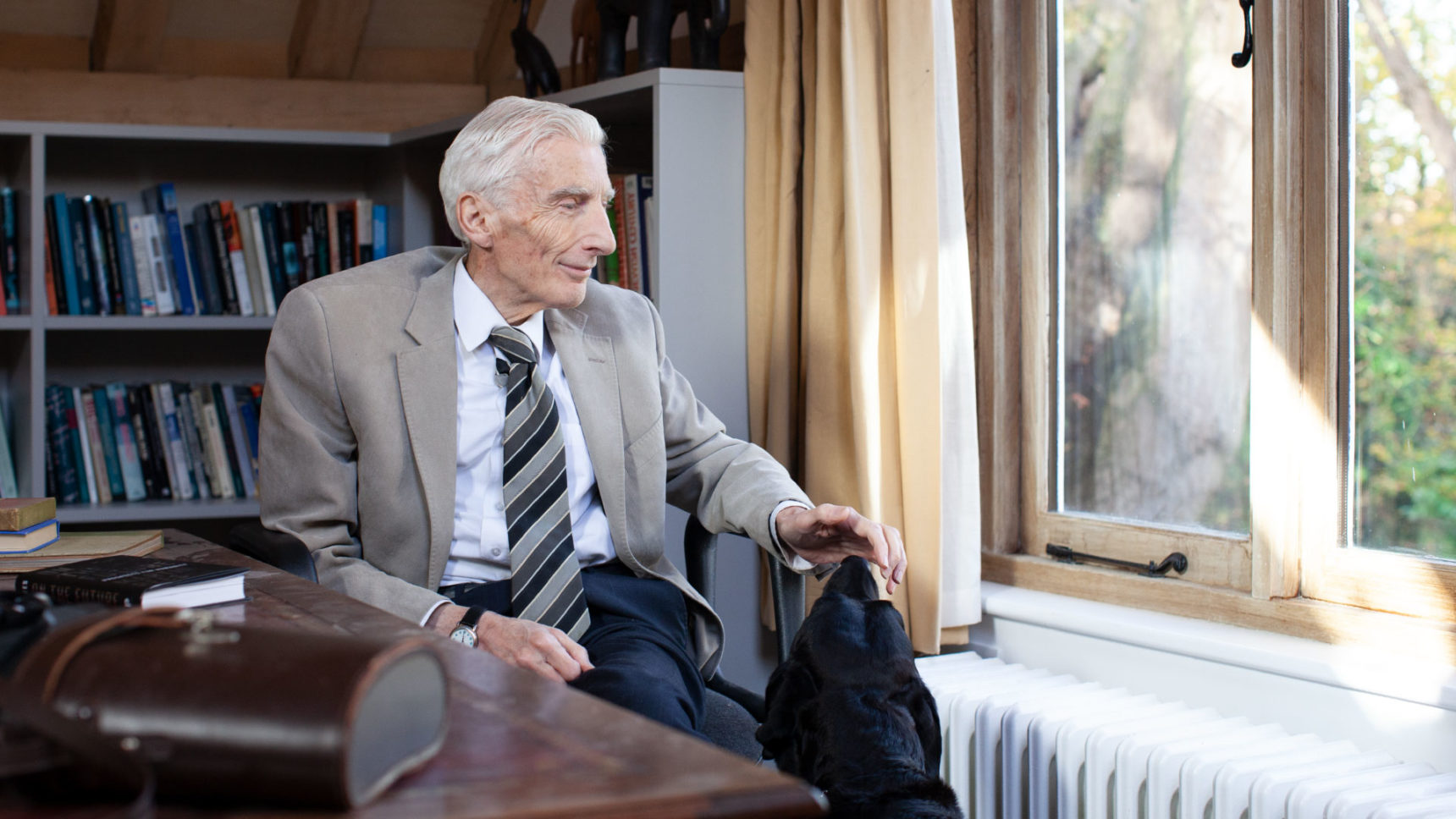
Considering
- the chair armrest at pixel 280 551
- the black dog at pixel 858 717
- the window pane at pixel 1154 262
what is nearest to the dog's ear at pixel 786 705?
the black dog at pixel 858 717

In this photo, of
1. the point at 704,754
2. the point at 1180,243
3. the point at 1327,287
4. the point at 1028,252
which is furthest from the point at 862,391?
the point at 704,754

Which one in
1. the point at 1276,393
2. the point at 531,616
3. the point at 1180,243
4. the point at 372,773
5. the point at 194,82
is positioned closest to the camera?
the point at 372,773

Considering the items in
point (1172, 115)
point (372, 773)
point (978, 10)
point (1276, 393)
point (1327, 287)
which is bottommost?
point (372, 773)

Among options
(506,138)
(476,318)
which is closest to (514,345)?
(476,318)

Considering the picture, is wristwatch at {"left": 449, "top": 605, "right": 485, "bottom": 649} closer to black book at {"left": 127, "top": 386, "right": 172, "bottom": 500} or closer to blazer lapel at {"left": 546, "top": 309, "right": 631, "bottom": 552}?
blazer lapel at {"left": 546, "top": 309, "right": 631, "bottom": 552}

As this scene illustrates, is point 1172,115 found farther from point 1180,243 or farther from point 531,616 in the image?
point 531,616

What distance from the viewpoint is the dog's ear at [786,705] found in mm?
1306

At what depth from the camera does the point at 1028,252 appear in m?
2.17

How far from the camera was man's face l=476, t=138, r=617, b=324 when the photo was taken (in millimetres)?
1741

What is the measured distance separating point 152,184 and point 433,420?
2.03 meters

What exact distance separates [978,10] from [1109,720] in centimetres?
127

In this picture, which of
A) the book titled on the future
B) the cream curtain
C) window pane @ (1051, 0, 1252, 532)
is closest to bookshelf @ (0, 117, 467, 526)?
the cream curtain

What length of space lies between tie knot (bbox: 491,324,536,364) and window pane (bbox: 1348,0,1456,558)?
1135 millimetres

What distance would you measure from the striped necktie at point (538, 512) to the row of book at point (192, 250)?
1633mm
